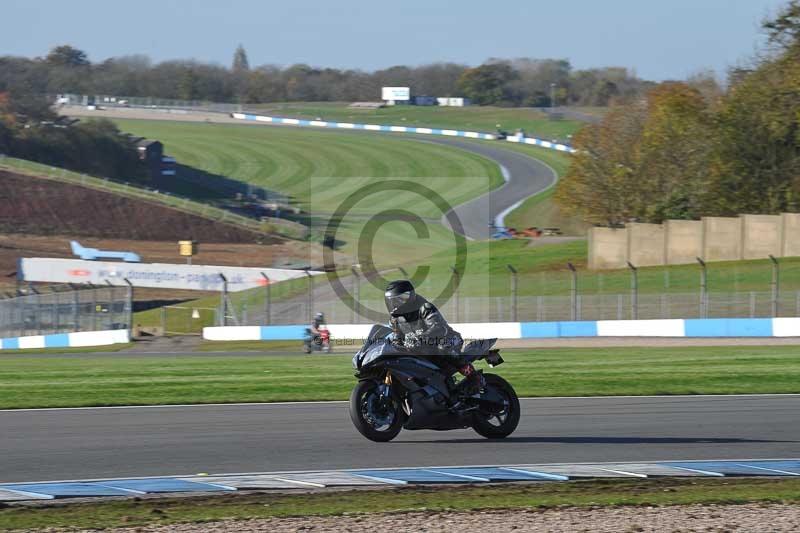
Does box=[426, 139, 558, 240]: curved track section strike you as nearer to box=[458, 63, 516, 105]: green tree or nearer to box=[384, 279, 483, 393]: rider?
box=[458, 63, 516, 105]: green tree

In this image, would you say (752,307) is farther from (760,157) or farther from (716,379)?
(760,157)

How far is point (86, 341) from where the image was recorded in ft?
145

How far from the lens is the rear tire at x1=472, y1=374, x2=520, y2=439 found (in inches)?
511

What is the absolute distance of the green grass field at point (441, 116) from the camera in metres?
144

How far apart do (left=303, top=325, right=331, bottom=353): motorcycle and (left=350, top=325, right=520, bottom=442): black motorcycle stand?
2142 cm

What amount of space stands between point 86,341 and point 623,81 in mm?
141339

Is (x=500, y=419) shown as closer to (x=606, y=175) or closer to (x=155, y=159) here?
(x=606, y=175)

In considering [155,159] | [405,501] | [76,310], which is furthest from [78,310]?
[155,159]

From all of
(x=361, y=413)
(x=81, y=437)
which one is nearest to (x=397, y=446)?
Answer: (x=361, y=413)

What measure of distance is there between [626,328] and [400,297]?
2556 cm

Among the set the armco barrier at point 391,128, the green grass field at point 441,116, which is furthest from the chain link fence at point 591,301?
the green grass field at point 441,116

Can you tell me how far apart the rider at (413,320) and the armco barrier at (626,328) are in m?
23.9

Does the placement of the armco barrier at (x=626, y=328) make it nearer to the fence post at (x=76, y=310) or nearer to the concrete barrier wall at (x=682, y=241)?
the fence post at (x=76, y=310)

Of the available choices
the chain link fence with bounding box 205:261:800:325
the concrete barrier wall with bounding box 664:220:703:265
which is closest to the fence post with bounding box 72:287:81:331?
the chain link fence with bounding box 205:261:800:325
